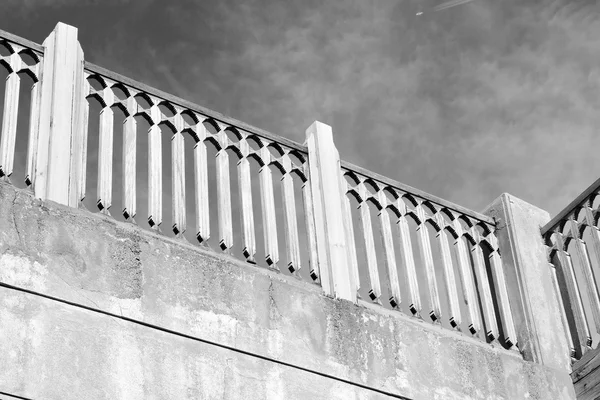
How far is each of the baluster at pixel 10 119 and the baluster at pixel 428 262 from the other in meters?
3.41

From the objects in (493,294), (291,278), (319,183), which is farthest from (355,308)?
(493,294)

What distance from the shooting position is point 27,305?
7059 millimetres

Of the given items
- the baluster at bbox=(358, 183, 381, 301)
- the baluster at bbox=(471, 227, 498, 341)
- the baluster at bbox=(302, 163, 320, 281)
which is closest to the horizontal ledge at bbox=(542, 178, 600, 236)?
the baluster at bbox=(471, 227, 498, 341)

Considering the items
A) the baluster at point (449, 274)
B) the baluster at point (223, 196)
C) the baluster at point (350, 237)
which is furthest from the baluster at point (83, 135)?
the baluster at point (449, 274)

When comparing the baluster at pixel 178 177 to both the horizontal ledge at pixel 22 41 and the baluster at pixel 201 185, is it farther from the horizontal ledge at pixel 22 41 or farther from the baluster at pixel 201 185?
the horizontal ledge at pixel 22 41

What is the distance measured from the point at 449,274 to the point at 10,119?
3721 millimetres

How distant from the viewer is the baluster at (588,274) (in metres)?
9.69

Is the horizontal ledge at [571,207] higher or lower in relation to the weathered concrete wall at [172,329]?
higher

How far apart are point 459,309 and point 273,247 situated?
5.75 ft

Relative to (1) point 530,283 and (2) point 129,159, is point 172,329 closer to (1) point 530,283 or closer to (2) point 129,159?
(2) point 129,159

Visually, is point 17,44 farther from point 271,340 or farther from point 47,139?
point 271,340

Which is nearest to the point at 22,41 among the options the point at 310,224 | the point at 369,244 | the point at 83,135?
the point at 83,135

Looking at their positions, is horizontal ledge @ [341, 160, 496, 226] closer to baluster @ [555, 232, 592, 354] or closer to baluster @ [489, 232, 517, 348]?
baluster @ [489, 232, 517, 348]

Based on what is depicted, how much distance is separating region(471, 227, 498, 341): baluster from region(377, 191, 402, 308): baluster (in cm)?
87
